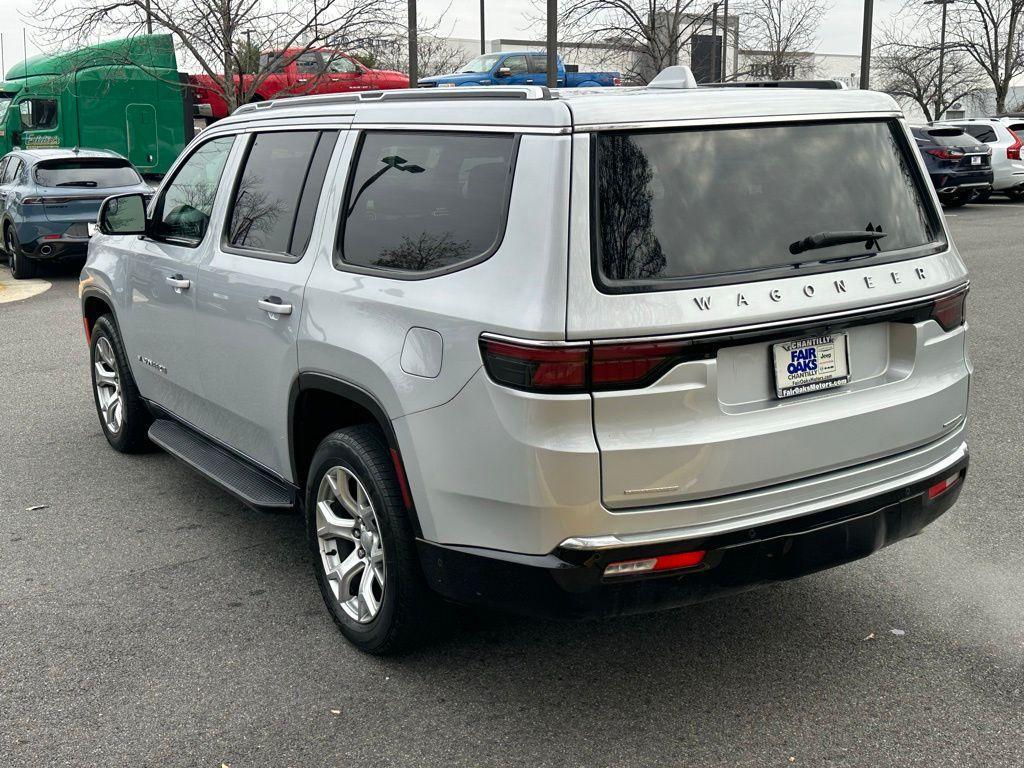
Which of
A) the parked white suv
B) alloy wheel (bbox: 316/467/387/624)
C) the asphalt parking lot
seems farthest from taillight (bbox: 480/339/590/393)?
the parked white suv

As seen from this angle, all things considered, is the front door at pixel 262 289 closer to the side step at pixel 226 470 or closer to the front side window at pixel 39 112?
the side step at pixel 226 470

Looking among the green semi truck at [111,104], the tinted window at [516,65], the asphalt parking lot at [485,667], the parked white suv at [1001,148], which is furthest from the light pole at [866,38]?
the asphalt parking lot at [485,667]

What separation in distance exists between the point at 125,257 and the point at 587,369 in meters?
3.62

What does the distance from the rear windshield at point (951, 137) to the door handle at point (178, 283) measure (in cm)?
2072

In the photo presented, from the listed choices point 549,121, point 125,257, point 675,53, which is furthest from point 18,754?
point 675,53

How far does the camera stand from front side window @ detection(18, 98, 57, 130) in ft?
69.7

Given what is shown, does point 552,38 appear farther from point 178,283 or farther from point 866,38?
point 178,283

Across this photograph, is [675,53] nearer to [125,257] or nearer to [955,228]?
[955,228]

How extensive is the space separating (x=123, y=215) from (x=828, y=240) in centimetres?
378

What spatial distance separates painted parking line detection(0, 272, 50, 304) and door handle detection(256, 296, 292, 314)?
10.0m

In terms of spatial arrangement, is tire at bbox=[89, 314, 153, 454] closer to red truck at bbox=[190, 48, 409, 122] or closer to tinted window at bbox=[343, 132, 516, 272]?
tinted window at bbox=[343, 132, 516, 272]

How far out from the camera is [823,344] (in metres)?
3.36

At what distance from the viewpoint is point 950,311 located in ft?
12.2

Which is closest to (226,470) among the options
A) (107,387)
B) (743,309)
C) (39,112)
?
(107,387)
